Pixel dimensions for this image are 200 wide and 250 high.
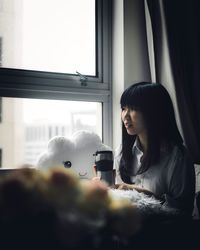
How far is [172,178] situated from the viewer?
4.31ft

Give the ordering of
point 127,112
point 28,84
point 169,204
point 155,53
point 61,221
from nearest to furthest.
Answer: point 61,221 < point 169,204 < point 127,112 < point 28,84 < point 155,53

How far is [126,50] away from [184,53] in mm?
310

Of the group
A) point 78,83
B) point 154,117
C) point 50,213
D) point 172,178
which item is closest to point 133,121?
point 154,117

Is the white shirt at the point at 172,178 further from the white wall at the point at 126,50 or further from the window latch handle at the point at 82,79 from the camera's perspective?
the window latch handle at the point at 82,79

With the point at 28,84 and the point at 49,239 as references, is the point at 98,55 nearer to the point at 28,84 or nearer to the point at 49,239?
the point at 28,84

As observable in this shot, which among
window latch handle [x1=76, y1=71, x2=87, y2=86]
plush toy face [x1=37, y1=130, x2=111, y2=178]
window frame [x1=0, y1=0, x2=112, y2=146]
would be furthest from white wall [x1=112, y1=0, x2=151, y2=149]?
plush toy face [x1=37, y1=130, x2=111, y2=178]

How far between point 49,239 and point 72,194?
3.2 inches

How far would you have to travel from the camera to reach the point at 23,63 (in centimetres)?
165

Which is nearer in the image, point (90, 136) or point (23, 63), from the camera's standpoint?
point (90, 136)

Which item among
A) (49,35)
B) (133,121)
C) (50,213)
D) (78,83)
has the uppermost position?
(49,35)

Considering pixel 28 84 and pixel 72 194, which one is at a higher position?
pixel 28 84

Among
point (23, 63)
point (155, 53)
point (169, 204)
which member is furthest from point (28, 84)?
point (169, 204)

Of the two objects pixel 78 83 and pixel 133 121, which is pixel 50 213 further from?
pixel 78 83

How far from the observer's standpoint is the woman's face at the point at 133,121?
1386 millimetres
